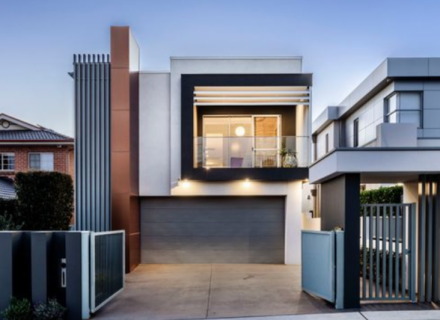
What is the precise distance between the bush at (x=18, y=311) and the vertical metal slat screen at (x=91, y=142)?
499 centimetres

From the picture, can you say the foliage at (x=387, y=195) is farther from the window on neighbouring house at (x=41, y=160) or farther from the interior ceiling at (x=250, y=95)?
the window on neighbouring house at (x=41, y=160)

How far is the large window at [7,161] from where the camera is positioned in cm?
2375

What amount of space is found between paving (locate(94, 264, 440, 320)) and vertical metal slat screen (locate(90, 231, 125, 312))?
245mm

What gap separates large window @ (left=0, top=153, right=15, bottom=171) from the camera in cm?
2375

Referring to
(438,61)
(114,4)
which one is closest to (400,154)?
(438,61)

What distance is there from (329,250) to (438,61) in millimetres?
9318

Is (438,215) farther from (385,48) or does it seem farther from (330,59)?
(330,59)

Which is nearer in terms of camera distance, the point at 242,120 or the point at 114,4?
the point at 114,4

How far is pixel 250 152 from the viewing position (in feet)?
41.5

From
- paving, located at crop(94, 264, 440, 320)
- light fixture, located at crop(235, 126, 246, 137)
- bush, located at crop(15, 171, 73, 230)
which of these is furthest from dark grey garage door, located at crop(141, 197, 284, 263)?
bush, located at crop(15, 171, 73, 230)

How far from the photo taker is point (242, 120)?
13.8 meters

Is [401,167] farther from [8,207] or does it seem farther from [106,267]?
[8,207]

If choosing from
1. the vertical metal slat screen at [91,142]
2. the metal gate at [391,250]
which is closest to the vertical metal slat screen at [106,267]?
the vertical metal slat screen at [91,142]

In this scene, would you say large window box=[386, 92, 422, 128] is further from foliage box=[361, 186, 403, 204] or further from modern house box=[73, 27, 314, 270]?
modern house box=[73, 27, 314, 270]
